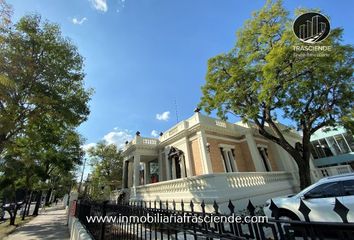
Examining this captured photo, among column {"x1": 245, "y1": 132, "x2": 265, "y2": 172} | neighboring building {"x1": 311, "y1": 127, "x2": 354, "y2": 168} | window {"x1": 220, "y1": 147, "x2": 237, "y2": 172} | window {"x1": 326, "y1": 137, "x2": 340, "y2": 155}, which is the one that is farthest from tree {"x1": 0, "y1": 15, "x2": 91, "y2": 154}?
window {"x1": 326, "y1": 137, "x2": 340, "y2": 155}

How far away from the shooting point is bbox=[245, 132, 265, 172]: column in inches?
586

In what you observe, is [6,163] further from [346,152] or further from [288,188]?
[346,152]

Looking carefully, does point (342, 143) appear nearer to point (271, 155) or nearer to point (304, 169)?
point (271, 155)

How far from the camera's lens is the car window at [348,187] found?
5176 mm

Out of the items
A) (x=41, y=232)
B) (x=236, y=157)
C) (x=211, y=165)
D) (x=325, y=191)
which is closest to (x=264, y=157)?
(x=236, y=157)

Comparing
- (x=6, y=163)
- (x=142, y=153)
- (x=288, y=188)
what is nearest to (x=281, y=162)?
(x=288, y=188)

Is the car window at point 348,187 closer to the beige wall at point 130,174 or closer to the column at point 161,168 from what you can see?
the column at point 161,168

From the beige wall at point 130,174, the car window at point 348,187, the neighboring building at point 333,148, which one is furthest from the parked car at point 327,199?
the neighboring building at point 333,148

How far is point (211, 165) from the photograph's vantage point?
1359cm

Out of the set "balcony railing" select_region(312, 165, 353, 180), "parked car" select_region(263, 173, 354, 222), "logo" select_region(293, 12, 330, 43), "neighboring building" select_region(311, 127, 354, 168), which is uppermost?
"logo" select_region(293, 12, 330, 43)

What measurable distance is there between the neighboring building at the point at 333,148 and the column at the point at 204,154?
19458mm

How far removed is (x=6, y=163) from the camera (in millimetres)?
16906

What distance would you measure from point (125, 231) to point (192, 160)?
11.2 metres

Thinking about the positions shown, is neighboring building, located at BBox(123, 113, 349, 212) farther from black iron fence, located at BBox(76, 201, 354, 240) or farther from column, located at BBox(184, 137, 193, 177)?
black iron fence, located at BBox(76, 201, 354, 240)
